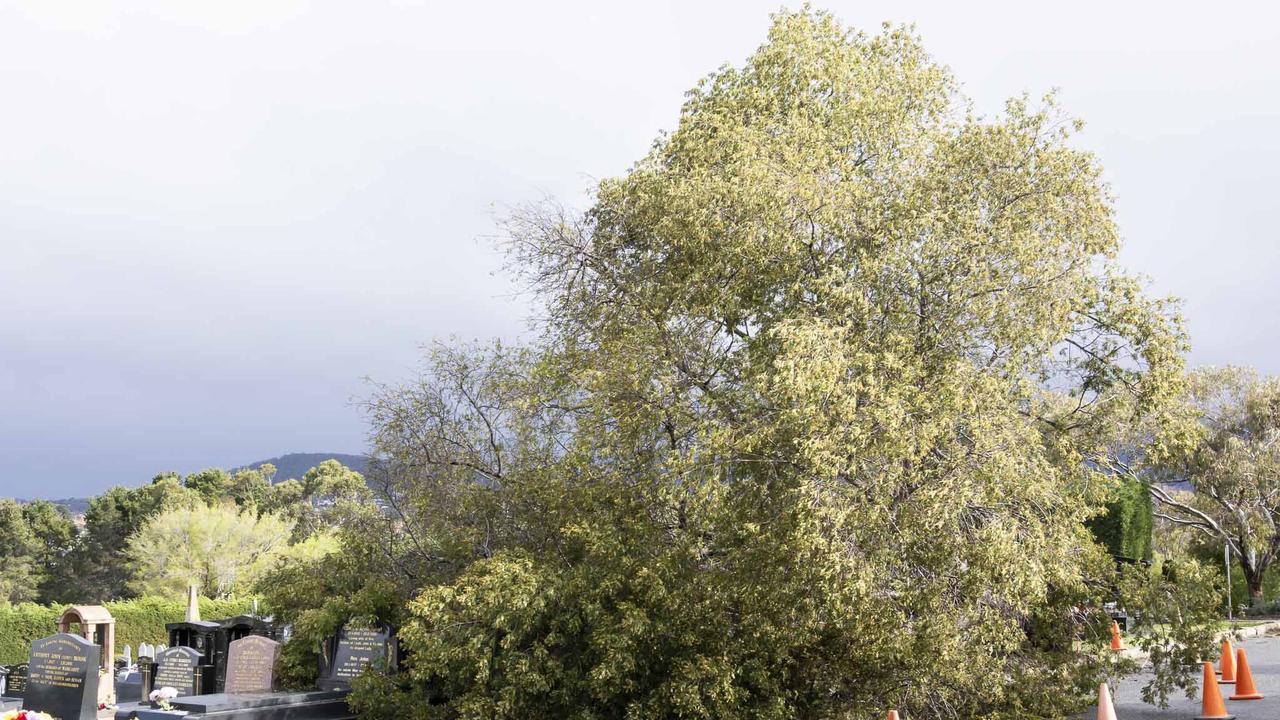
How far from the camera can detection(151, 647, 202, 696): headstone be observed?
18078 mm

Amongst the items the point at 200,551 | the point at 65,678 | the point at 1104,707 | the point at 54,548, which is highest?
the point at 54,548

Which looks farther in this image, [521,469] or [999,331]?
[521,469]

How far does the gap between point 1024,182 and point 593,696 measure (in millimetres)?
8189

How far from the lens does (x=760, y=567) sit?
42.5 feet

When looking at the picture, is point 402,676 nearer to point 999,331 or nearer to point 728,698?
point 728,698

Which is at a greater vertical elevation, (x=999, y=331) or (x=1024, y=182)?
(x=1024, y=182)

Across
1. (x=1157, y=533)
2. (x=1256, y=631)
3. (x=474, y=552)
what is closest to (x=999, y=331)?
(x=474, y=552)

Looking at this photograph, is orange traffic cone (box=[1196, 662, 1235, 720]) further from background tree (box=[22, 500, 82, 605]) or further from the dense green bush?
background tree (box=[22, 500, 82, 605])

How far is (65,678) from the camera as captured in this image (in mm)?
15094

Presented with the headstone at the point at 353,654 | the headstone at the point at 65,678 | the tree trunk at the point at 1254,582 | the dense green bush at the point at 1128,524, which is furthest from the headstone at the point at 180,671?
the tree trunk at the point at 1254,582

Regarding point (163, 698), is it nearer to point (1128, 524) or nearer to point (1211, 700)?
point (1211, 700)

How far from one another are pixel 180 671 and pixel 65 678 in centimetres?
312

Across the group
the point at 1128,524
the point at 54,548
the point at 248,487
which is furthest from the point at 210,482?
the point at 1128,524

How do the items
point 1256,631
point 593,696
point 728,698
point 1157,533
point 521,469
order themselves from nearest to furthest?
point 728,698 < point 593,696 < point 521,469 < point 1256,631 < point 1157,533
